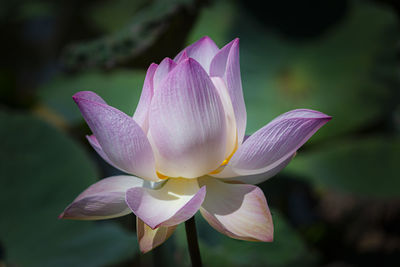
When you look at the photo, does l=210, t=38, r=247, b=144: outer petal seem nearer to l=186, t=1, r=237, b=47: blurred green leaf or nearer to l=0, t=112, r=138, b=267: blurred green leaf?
l=0, t=112, r=138, b=267: blurred green leaf

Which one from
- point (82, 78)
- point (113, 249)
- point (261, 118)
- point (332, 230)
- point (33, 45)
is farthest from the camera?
point (33, 45)

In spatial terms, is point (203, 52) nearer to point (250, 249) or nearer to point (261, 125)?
point (250, 249)

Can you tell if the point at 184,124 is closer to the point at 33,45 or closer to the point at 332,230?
the point at 332,230

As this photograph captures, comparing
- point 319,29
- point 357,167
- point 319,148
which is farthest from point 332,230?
point 319,29

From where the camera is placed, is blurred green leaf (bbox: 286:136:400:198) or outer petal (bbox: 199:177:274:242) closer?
outer petal (bbox: 199:177:274:242)

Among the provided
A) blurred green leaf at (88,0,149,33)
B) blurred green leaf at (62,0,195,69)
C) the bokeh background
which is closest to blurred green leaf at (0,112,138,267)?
the bokeh background

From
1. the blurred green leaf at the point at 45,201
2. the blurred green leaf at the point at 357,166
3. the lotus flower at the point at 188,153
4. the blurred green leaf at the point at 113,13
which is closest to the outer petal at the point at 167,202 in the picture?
the lotus flower at the point at 188,153
